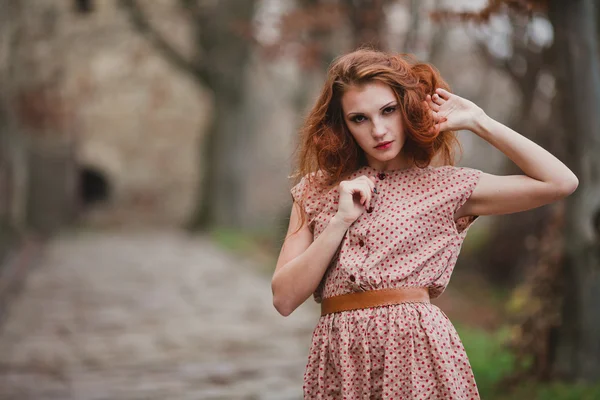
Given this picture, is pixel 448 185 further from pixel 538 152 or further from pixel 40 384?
pixel 40 384

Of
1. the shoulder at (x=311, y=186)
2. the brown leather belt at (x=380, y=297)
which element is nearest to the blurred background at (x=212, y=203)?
the shoulder at (x=311, y=186)

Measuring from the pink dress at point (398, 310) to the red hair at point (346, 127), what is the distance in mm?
114

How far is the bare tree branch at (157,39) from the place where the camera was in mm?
15664

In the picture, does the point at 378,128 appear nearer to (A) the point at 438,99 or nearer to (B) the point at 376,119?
(B) the point at 376,119

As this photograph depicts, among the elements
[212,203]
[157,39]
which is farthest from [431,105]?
[212,203]

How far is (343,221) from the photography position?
2354mm

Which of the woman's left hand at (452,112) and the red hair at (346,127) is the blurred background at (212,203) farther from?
the woman's left hand at (452,112)

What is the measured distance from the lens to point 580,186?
4.53m

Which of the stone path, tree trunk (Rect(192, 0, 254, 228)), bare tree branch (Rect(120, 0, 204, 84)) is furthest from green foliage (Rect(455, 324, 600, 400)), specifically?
tree trunk (Rect(192, 0, 254, 228))

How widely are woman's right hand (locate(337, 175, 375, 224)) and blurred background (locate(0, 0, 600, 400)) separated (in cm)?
52

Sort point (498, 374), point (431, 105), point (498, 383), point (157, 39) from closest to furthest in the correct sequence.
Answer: point (431, 105), point (498, 383), point (498, 374), point (157, 39)

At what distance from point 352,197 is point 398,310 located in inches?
13.9

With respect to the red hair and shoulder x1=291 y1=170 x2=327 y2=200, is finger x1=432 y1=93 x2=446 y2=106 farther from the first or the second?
shoulder x1=291 y1=170 x2=327 y2=200

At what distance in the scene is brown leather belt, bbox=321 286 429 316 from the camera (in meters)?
2.34
